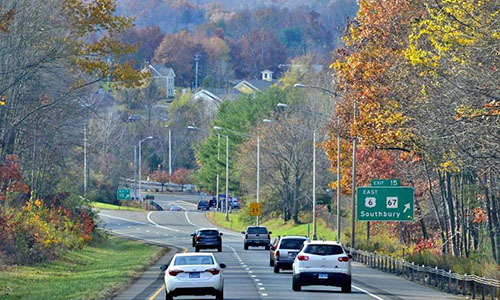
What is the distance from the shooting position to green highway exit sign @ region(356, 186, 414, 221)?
160 ft

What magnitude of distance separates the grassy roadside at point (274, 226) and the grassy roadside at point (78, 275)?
22.0 metres

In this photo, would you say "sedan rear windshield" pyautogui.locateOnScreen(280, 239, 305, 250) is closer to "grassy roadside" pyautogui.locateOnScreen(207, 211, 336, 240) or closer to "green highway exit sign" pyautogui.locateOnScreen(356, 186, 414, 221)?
"green highway exit sign" pyautogui.locateOnScreen(356, 186, 414, 221)

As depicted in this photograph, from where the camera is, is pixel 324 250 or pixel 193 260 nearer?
pixel 193 260

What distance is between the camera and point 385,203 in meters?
49.3

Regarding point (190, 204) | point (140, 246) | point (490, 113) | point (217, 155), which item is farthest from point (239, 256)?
point (190, 204)

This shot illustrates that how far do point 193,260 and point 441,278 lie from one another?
1062 cm

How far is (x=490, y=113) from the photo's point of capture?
24.4 meters

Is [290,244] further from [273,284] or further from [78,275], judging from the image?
[78,275]

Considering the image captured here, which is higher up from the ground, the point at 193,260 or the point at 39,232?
the point at 39,232

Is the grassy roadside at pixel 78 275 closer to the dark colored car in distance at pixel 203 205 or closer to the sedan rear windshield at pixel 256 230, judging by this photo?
the sedan rear windshield at pixel 256 230

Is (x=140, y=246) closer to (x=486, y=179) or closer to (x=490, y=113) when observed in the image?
(x=486, y=179)

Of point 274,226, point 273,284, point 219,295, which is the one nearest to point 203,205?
point 274,226

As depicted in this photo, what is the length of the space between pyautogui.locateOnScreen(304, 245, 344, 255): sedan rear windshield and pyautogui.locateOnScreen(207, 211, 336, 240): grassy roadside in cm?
4372

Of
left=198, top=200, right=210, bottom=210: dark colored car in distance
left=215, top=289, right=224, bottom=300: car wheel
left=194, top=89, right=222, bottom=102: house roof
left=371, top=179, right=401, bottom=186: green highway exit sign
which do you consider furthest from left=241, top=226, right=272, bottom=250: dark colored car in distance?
left=194, top=89, right=222, bottom=102: house roof
